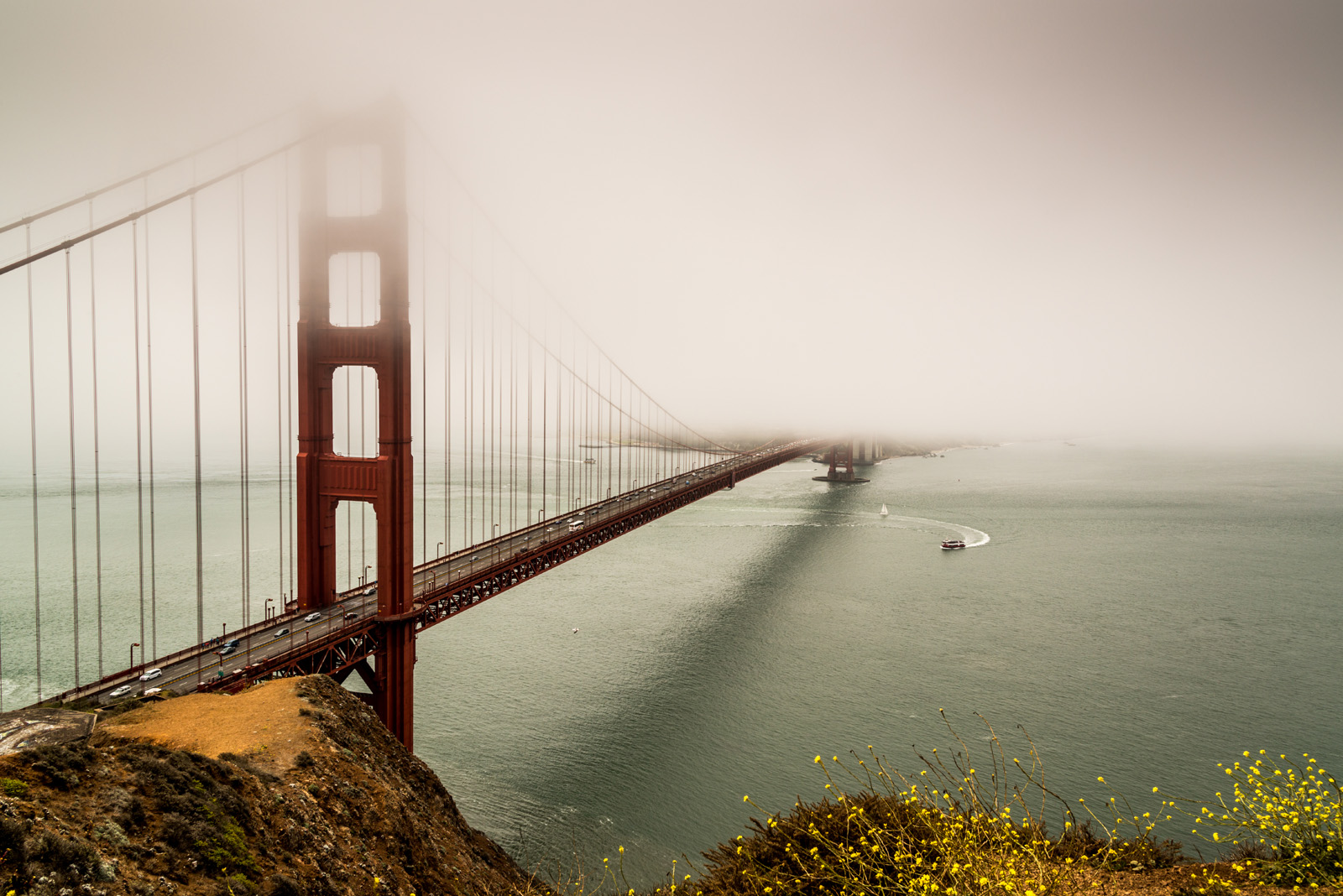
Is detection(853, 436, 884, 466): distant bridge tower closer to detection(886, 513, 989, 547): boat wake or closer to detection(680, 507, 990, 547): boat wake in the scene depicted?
detection(680, 507, 990, 547): boat wake

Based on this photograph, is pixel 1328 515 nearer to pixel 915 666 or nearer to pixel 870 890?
pixel 915 666

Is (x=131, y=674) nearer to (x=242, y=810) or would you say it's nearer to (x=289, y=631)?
(x=289, y=631)

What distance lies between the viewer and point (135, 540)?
1681 inches

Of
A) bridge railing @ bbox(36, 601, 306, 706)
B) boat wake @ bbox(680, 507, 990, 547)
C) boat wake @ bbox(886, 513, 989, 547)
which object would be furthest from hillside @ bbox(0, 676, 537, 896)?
boat wake @ bbox(680, 507, 990, 547)

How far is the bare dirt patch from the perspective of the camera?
8.76 metres

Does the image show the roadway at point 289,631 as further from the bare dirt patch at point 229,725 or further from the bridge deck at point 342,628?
the bare dirt patch at point 229,725

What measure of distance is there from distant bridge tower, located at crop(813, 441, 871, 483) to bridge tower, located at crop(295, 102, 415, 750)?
72.0m

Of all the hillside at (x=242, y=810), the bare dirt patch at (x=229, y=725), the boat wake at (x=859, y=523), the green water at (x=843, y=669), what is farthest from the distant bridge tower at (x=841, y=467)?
the bare dirt patch at (x=229, y=725)

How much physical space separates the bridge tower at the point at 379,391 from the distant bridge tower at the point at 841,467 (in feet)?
236

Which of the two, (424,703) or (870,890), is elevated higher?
(870,890)

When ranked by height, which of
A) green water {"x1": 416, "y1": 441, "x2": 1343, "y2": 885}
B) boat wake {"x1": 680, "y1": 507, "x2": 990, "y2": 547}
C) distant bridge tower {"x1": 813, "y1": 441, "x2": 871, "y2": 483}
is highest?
distant bridge tower {"x1": 813, "y1": 441, "x2": 871, "y2": 483}

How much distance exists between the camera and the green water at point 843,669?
1672 centimetres

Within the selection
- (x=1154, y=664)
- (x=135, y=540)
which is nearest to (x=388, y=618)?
(x=1154, y=664)

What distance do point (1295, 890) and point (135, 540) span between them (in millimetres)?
53180
